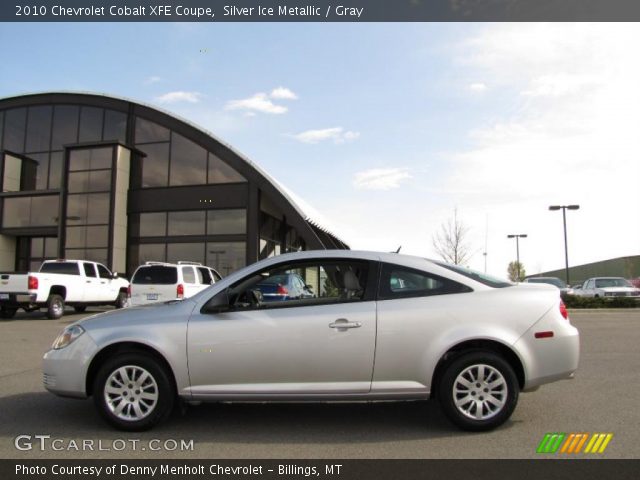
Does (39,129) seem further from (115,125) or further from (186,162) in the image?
(186,162)

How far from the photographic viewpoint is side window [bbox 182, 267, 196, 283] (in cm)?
1474

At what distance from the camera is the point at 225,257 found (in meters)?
25.1

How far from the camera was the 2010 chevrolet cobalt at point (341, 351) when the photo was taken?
15.9ft

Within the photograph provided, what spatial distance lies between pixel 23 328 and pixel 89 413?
10631mm

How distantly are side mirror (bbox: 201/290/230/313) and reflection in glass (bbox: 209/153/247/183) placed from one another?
20.7 m

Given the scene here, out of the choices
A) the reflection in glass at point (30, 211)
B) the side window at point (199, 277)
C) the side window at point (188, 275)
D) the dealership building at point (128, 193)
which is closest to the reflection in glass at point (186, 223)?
the dealership building at point (128, 193)

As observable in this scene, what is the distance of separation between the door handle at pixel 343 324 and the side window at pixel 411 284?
14.4 inches

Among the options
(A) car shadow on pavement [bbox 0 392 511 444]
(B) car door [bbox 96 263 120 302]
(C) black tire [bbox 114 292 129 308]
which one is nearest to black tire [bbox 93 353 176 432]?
(A) car shadow on pavement [bbox 0 392 511 444]

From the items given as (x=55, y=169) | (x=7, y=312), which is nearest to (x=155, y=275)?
(x=7, y=312)

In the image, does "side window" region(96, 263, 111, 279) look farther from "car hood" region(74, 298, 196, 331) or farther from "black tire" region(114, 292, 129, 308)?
"car hood" region(74, 298, 196, 331)

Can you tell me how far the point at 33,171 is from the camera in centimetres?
2838

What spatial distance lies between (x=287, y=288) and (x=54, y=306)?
1397 cm
